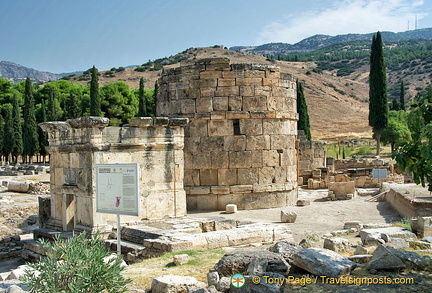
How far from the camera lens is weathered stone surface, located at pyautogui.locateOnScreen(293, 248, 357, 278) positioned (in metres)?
5.90

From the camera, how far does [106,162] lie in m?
10.7

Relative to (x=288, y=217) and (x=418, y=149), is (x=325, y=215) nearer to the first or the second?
(x=288, y=217)

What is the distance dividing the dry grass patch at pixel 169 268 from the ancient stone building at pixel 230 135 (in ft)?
20.1

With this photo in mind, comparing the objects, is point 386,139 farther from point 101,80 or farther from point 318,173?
point 101,80

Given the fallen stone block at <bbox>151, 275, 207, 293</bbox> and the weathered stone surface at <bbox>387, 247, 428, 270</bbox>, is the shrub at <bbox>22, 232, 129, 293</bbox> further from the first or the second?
the weathered stone surface at <bbox>387, 247, 428, 270</bbox>

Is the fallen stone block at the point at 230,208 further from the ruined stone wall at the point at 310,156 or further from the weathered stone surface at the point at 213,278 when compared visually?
the ruined stone wall at the point at 310,156

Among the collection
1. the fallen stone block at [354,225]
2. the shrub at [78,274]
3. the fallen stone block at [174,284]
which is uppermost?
the shrub at [78,274]

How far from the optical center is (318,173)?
73.1 ft

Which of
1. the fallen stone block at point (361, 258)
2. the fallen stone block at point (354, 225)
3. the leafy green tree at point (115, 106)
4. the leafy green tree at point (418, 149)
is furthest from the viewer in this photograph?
the leafy green tree at point (115, 106)

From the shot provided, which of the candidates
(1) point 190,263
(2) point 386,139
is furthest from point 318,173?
(2) point 386,139

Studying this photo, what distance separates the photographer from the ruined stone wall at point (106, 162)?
10.5 metres

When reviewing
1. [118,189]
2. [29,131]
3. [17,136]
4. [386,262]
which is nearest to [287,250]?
[386,262]

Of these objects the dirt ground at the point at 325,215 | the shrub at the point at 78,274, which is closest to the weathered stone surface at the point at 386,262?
the shrub at the point at 78,274

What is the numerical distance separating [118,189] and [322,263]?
144 inches
